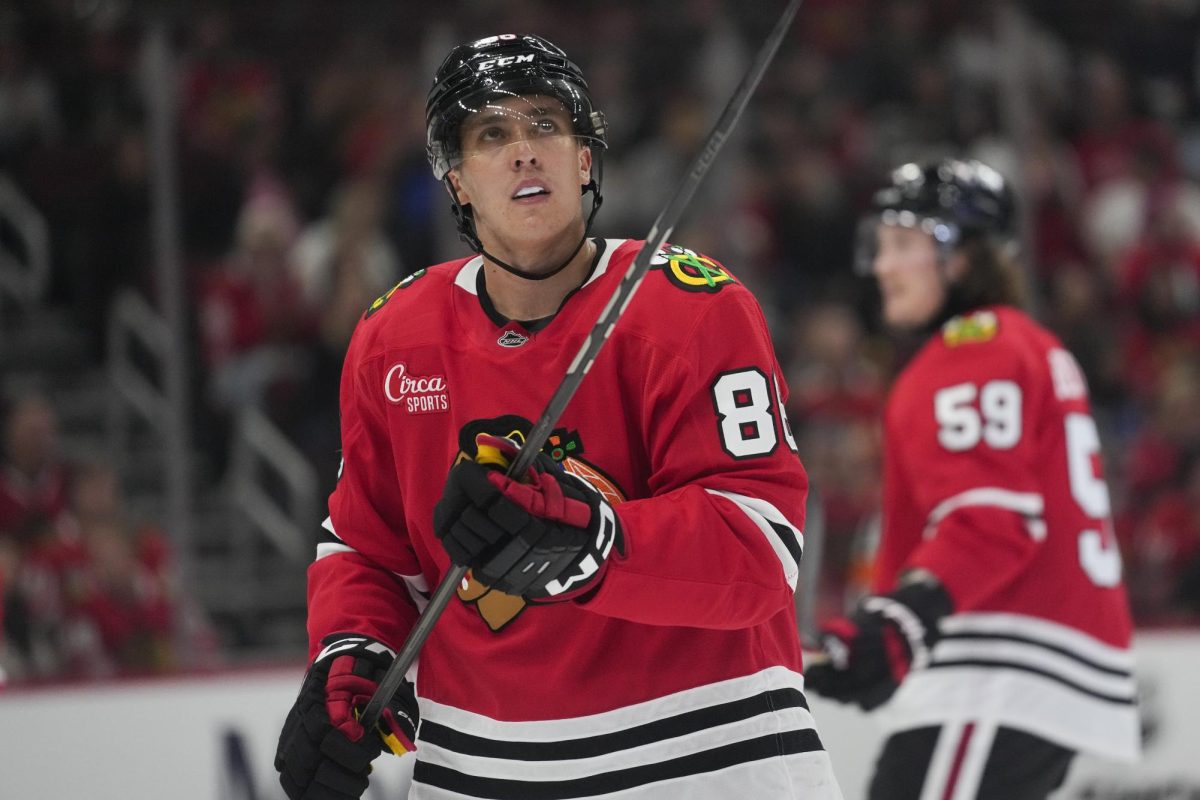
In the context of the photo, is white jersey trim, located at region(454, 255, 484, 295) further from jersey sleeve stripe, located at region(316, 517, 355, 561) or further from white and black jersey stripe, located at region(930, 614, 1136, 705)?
white and black jersey stripe, located at region(930, 614, 1136, 705)

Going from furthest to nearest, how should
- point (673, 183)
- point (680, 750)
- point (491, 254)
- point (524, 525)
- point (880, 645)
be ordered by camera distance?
point (673, 183), point (880, 645), point (491, 254), point (680, 750), point (524, 525)

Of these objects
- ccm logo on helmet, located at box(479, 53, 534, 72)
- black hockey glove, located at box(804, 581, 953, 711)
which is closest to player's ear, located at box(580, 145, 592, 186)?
ccm logo on helmet, located at box(479, 53, 534, 72)

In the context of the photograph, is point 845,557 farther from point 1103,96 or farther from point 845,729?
point 1103,96

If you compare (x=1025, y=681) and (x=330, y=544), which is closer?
(x=330, y=544)

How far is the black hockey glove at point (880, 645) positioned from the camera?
2.79m

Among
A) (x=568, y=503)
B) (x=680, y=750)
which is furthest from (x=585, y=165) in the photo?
(x=680, y=750)

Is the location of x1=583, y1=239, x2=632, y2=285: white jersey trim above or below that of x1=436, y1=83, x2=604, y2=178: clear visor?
below

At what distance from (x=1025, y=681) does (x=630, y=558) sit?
144 cm

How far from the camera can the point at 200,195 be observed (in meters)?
6.09

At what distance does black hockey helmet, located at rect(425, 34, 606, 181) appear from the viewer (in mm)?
1936

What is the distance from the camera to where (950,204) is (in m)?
3.18

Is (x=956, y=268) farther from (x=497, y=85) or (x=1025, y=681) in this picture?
(x=497, y=85)

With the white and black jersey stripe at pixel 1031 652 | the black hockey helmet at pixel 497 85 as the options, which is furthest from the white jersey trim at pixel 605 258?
the white and black jersey stripe at pixel 1031 652

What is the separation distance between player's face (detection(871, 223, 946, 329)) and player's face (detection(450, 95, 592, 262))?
1.37 m
